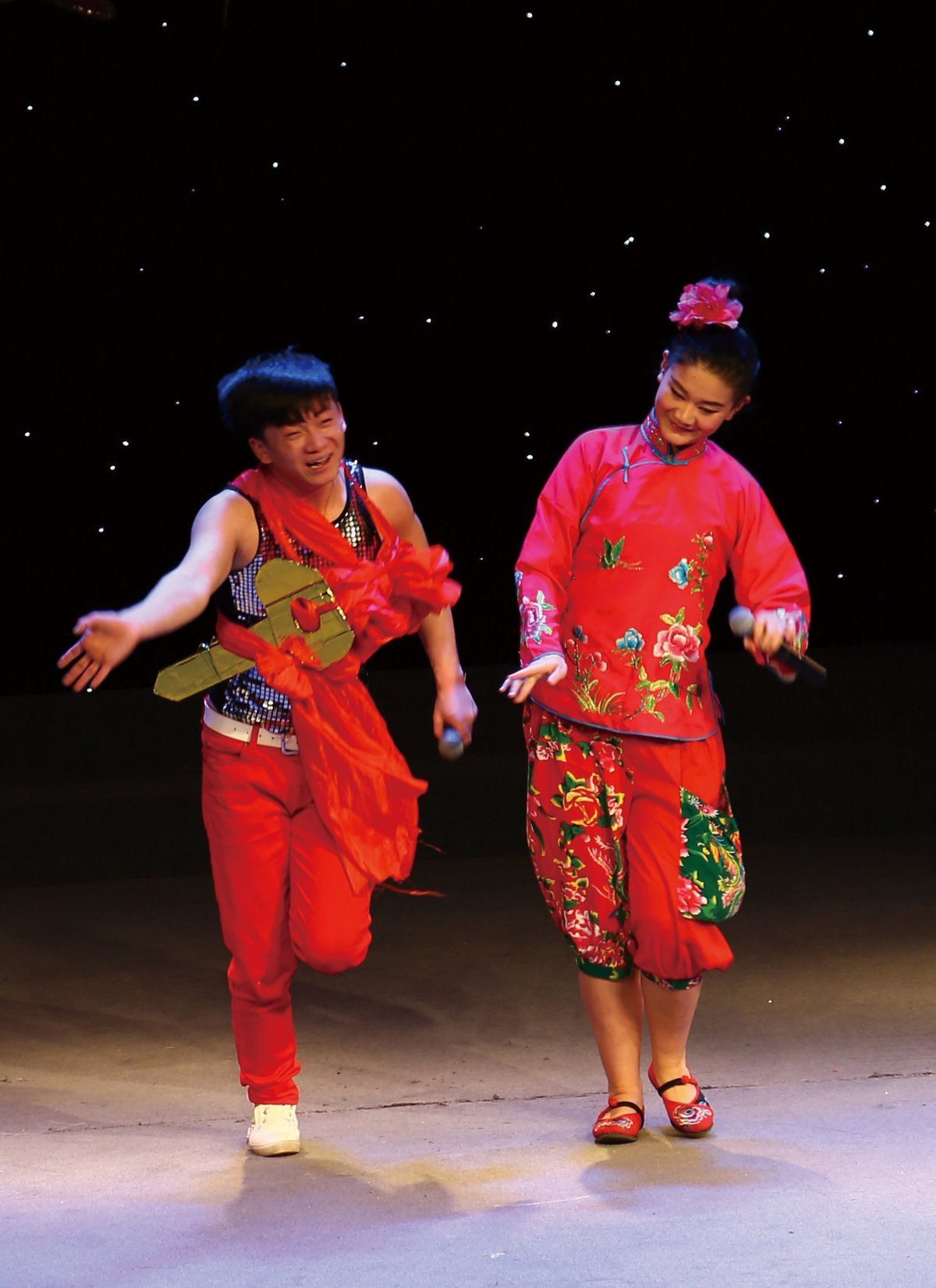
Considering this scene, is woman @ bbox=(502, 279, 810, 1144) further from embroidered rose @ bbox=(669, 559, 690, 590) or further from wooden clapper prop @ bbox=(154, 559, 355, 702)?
wooden clapper prop @ bbox=(154, 559, 355, 702)

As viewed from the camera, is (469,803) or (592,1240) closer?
(592,1240)

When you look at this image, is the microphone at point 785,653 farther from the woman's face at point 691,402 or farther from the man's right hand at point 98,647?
the man's right hand at point 98,647

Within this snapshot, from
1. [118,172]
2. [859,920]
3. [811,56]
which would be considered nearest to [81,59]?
[118,172]

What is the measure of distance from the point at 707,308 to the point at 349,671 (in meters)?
0.70

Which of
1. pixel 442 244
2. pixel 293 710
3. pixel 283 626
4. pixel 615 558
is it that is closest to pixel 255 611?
pixel 283 626

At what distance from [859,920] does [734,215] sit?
206cm

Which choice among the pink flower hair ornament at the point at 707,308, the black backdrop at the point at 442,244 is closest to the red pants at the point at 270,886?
the pink flower hair ornament at the point at 707,308

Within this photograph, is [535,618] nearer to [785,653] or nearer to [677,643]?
[677,643]

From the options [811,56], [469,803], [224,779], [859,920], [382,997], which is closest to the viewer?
[224,779]

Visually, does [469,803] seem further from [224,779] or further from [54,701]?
[224,779]

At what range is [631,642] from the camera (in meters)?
2.44

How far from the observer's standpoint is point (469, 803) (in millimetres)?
4379

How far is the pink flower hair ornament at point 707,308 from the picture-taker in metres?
2.42

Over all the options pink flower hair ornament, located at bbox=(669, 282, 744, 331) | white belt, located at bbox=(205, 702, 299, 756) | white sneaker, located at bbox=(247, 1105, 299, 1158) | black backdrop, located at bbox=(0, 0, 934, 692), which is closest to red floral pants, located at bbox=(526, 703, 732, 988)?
white belt, located at bbox=(205, 702, 299, 756)
